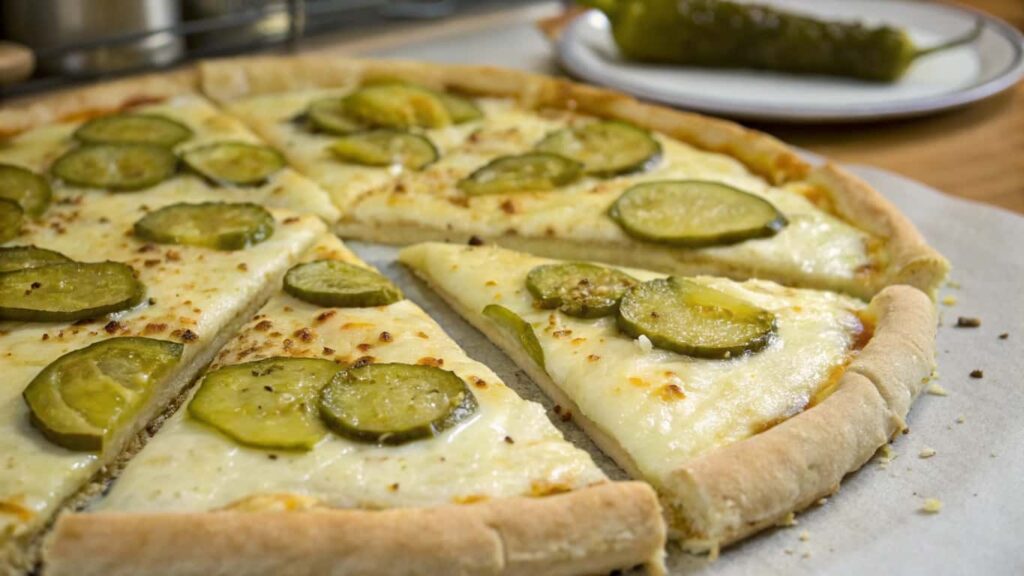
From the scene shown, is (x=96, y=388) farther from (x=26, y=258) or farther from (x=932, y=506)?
(x=932, y=506)

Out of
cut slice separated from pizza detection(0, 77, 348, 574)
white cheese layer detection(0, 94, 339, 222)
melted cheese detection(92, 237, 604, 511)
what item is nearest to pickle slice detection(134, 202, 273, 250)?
cut slice separated from pizza detection(0, 77, 348, 574)

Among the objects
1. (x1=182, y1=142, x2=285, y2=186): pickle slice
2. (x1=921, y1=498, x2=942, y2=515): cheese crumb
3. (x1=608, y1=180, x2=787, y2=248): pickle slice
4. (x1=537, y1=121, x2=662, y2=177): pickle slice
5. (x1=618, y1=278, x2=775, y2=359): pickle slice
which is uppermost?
(x1=618, y1=278, x2=775, y2=359): pickle slice

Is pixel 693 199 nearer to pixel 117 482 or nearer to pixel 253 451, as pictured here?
pixel 253 451

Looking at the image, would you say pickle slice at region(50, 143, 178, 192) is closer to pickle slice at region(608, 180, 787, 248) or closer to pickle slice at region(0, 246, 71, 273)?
pickle slice at region(0, 246, 71, 273)

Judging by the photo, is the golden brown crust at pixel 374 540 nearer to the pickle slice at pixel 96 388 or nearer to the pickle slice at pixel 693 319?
the pickle slice at pixel 96 388

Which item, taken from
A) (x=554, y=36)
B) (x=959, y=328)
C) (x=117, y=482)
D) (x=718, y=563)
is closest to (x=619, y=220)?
(x=959, y=328)

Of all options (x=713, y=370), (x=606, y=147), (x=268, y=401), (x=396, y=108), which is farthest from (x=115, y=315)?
(x=606, y=147)
